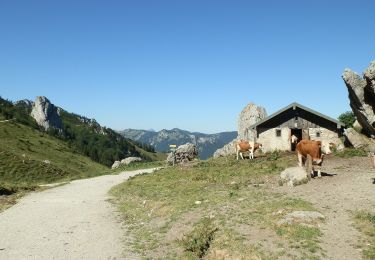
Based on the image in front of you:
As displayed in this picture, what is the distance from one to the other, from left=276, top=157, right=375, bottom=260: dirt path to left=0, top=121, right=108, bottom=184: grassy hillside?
37788mm

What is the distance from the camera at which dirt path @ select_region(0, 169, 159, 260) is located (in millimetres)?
15055

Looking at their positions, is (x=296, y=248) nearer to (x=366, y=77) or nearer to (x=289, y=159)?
(x=289, y=159)

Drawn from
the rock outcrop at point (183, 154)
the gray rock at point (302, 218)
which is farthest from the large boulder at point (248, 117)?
the gray rock at point (302, 218)

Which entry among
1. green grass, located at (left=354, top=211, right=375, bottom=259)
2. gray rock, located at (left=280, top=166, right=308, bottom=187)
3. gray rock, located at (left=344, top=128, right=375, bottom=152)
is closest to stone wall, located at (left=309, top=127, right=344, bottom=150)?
gray rock, located at (left=344, top=128, right=375, bottom=152)

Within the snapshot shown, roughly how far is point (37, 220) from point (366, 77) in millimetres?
31359

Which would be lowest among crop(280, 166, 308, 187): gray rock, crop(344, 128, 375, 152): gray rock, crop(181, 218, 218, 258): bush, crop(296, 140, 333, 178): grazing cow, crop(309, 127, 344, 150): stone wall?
crop(181, 218, 218, 258): bush

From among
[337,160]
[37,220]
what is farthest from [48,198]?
[337,160]

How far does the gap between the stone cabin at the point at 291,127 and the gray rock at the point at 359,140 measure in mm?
5532

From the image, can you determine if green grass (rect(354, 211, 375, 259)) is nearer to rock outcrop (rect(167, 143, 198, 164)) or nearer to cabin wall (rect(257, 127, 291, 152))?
cabin wall (rect(257, 127, 291, 152))

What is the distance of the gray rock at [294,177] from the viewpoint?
23.4m

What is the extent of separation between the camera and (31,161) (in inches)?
3258

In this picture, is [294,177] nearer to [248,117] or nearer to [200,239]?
[200,239]

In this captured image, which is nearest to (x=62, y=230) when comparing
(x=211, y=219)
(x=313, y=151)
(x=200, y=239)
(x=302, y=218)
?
(x=211, y=219)

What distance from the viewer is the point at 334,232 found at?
47.1 feet
